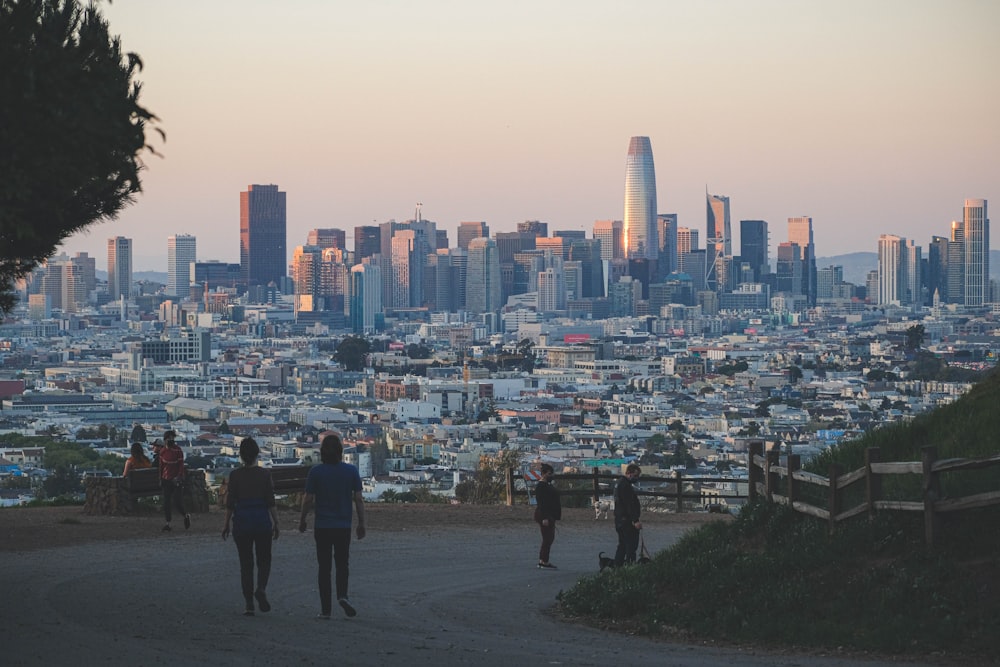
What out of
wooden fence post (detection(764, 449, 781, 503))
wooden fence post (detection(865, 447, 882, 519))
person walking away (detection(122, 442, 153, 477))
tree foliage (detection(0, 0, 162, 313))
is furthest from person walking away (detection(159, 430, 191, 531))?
wooden fence post (detection(865, 447, 882, 519))

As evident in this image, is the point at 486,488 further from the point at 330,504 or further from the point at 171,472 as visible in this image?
the point at 330,504

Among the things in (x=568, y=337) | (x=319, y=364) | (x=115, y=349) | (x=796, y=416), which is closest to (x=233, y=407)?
(x=796, y=416)

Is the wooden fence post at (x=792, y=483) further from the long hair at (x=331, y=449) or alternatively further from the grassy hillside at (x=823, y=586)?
the long hair at (x=331, y=449)

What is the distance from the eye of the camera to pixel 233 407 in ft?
343

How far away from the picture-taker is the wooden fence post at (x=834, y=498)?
11.7 meters

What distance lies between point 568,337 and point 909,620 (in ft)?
582

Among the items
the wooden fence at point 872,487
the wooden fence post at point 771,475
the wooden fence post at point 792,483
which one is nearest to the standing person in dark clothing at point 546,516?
the wooden fence at point 872,487

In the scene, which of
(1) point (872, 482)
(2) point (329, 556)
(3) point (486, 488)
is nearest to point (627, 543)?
(1) point (872, 482)

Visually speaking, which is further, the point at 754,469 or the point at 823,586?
the point at 754,469

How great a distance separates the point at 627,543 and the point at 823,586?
2579 millimetres

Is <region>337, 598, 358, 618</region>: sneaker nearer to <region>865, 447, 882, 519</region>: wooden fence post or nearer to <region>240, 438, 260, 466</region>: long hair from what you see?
<region>240, 438, 260, 466</region>: long hair

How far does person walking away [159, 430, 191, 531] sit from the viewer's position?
16.0 m

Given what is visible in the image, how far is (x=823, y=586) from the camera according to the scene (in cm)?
1090

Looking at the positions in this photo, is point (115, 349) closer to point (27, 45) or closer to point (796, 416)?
point (796, 416)
